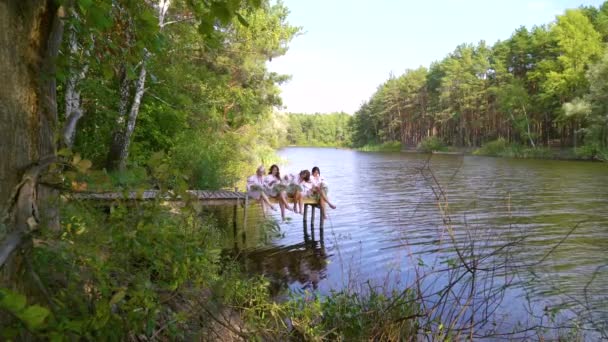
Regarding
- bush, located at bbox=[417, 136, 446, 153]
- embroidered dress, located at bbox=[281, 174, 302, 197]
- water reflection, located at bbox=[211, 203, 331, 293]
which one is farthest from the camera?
bush, located at bbox=[417, 136, 446, 153]

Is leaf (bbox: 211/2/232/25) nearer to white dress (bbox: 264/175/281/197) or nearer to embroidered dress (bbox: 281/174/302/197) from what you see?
white dress (bbox: 264/175/281/197)

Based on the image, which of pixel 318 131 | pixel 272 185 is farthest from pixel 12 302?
pixel 318 131

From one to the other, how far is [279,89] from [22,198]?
89.5 ft

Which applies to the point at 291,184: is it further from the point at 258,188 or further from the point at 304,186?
the point at 258,188

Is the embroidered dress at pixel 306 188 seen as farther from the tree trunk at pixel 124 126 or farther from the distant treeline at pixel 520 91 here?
the distant treeline at pixel 520 91

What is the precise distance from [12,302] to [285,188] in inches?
437

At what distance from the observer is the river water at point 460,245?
231 inches

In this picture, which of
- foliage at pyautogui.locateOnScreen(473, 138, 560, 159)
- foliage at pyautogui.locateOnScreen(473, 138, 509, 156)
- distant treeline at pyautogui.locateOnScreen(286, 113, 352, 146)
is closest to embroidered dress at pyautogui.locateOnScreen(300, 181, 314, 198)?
foliage at pyautogui.locateOnScreen(473, 138, 560, 159)

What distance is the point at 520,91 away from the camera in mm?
58344

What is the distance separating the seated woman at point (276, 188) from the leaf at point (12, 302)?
10804 millimetres

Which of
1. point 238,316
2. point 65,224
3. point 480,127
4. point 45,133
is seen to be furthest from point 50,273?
point 480,127

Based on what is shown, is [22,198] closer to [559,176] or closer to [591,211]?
[591,211]

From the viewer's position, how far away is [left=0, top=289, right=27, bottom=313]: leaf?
1.23m

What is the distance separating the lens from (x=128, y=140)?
44.3 feet
